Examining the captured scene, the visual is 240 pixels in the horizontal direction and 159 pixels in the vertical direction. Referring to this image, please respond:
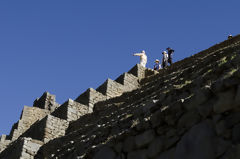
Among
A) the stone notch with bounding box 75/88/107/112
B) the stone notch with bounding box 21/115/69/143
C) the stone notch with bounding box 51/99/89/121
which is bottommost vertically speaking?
the stone notch with bounding box 21/115/69/143

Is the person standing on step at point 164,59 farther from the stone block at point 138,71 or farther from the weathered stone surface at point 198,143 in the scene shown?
the weathered stone surface at point 198,143

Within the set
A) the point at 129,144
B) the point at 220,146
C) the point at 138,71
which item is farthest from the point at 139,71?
the point at 220,146

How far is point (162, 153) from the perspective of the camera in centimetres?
552

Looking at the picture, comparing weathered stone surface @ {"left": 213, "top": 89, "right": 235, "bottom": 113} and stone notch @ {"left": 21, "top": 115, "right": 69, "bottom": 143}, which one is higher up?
stone notch @ {"left": 21, "top": 115, "right": 69, "bottom": 143}

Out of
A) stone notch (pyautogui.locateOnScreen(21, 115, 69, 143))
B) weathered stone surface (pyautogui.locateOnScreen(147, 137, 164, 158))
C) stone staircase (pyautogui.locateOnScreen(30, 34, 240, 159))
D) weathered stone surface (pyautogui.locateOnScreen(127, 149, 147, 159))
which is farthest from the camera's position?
stone notch (pyautogui.locateOnScreen(21, 115, 69, 143))

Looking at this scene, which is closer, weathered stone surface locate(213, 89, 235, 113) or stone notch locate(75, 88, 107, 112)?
weathered stone surface locate(213, 89, 235, 113)

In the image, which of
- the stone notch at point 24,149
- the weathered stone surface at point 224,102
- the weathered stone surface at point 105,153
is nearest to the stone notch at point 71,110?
the stone notch at point 24,149


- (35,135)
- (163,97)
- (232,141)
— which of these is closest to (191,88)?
(163,97)

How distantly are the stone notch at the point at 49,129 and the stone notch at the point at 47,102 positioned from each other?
7055 millimetres

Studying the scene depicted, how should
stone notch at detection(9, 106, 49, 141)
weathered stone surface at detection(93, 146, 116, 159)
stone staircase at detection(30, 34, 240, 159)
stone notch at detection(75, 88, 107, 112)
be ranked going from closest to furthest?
stone staircase at detection(30, 34, 240, 159)
weathered stone surface at detection(93, 146, 116, 159)
stone notch at detection(75, 88, 107, 112)
stone notch at detection(9, 106, 49, 141)

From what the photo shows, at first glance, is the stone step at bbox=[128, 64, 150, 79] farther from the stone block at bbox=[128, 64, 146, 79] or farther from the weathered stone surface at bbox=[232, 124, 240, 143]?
the weathered stone surface at bbox=[232, 124, 240, 143]

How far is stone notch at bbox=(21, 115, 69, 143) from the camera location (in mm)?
14011

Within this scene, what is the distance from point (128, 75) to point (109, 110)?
4746 millimetres

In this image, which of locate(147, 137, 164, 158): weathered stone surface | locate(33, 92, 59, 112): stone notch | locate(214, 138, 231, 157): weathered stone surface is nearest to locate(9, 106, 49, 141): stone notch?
locate(33, 92, 59, 112): stone notch
